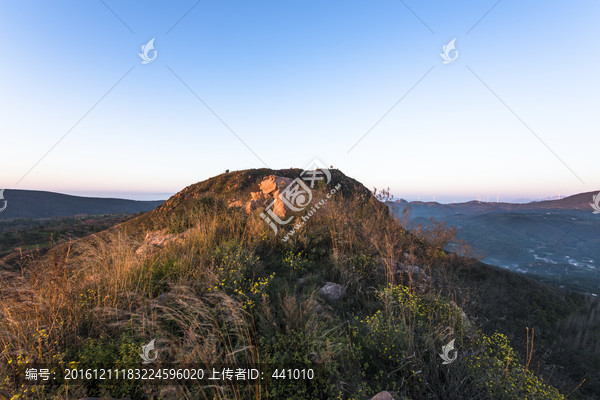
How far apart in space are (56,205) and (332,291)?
10491 cm

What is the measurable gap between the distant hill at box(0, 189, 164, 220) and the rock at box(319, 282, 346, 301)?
74112 mm

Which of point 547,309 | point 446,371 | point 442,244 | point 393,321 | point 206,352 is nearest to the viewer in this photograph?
point 206,352

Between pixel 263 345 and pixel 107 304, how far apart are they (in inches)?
85.5

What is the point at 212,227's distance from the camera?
517 cm

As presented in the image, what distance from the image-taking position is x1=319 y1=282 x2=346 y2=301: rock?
3795mm

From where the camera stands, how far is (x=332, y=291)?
3873 mm

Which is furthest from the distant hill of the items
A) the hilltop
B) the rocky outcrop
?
the hilltop

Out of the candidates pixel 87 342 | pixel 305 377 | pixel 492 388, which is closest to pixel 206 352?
pixel 305 377

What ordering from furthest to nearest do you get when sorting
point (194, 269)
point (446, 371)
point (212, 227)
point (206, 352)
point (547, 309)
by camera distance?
point (547, 309)
point (212, 227)
point (194, 269)
point (446, 371)
point (206, 352)

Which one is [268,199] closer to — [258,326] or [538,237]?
[258,326]

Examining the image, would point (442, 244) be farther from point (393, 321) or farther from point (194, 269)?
point (194, 269)
